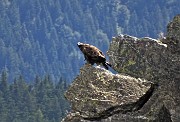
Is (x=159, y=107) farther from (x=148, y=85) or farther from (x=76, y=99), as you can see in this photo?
(x=76, y=99)

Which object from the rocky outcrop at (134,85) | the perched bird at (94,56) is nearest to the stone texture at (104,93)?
the rocky outcrop at (134,85)

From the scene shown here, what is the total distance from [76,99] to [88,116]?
1.75 ft

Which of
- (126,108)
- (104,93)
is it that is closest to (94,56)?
(104,93)

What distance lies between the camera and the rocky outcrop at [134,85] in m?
14.9

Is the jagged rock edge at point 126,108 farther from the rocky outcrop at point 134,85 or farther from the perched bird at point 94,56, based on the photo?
the perched bird at point 94,56

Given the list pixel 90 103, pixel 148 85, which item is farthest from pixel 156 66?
pixel 90 103

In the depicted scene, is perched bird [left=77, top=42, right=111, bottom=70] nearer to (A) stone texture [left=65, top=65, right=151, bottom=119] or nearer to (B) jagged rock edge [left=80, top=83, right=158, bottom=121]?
(A) stone texture [left=65, top=65, right=151, bottom=119]

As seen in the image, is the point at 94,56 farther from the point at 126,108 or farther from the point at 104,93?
the point at 126,108

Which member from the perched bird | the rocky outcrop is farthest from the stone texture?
the perched bird

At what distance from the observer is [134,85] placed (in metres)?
15.2

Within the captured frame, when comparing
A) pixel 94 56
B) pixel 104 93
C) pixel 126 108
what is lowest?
pixel 126 108

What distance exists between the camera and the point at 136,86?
1517 centimetres

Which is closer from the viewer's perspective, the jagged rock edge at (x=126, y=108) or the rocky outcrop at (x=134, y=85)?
the rocky outcrop at (x=134, y=85)

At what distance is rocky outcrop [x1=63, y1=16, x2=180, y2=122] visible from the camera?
1492cm
